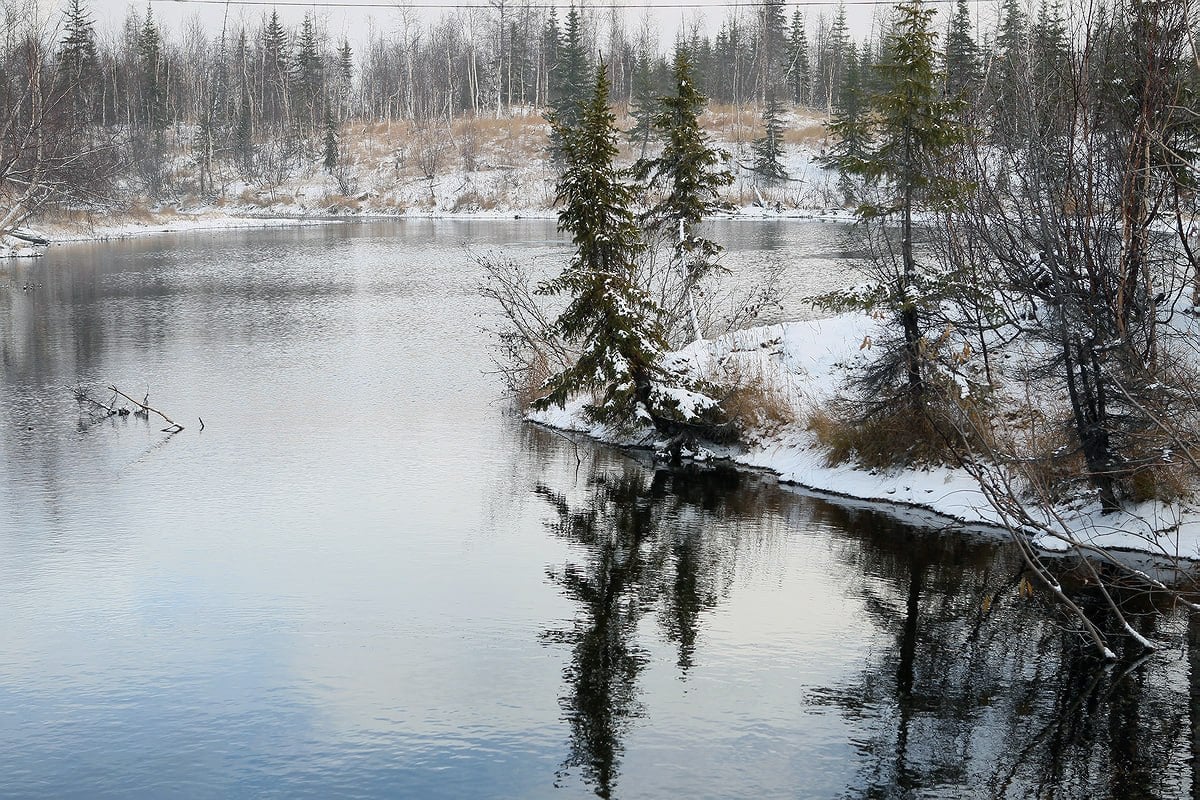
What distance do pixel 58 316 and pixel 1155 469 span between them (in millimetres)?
33535

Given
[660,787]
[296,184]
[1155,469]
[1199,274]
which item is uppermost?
[296,184]

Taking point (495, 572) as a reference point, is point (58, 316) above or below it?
above

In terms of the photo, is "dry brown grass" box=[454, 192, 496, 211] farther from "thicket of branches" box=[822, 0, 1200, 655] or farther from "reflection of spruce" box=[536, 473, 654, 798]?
→ "reflection of spruce" box=[536, 473, 654, 798]

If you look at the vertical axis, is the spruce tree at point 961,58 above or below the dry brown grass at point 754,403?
above

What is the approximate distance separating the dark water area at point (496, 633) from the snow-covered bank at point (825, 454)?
83 cm

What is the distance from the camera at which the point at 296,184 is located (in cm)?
10519

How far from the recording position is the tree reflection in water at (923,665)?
10.4m

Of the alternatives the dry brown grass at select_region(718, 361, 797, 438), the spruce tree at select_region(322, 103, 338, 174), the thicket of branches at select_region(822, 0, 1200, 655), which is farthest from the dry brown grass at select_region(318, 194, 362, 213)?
the thicket of branches at select_region(822, 0, 1200, 655)

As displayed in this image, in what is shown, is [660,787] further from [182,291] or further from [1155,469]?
[182,291]

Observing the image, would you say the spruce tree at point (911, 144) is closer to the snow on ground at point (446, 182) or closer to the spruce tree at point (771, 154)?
the snow on ground at point (446, 182)

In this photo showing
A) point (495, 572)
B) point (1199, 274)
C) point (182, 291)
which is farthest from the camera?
point (182, 291)

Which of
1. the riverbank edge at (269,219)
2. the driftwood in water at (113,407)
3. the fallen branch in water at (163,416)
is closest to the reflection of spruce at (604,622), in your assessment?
the fallen branch in water at (163,416)

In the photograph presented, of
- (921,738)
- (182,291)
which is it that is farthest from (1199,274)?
(182,291)

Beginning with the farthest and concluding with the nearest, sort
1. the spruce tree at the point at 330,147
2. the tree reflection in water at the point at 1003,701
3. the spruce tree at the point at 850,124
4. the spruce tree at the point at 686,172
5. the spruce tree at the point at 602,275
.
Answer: the spruce tree at the point at 330,147 → the spruce tree at the point at 686,172 → the spruce tree at the point at 602,275 → the spruce tree at the point at 850,124 → the tree reflection in water at the point at 1003,701
